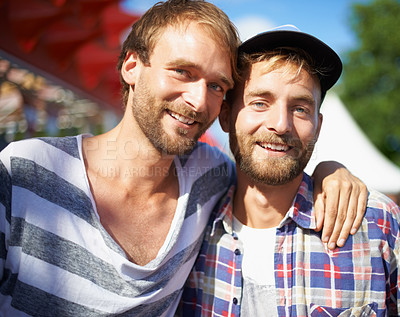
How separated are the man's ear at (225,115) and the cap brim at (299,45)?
354mm

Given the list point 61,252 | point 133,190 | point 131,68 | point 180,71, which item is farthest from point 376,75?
point 61,252

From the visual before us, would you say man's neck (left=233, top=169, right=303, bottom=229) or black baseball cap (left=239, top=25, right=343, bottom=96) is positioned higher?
black baseball cap (left=239, top=25, right=343, bottom=96)

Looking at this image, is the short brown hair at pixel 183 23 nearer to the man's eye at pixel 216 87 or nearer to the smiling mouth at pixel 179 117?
the man's eye at pixel 216 87

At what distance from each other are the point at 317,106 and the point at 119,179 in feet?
4.06

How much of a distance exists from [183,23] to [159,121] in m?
0.59

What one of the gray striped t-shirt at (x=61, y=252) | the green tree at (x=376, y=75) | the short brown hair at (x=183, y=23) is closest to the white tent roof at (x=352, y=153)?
the short brown hair at (x=183, y=23)

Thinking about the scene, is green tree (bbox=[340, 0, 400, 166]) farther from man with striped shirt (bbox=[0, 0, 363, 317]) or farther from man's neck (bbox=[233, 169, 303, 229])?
man with striped shirt (bbox=[0, 0, 363, 317])

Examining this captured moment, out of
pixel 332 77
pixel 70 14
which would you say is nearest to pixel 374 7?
pixel 70 14

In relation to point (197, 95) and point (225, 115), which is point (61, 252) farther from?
point (225, 115)

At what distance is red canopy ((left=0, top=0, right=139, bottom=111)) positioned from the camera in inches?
172

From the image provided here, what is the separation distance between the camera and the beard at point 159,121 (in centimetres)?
201

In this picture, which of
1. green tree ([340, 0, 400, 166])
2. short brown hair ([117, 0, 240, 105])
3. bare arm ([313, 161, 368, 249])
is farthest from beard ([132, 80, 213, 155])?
green tree ([340, 0, 400, 166])

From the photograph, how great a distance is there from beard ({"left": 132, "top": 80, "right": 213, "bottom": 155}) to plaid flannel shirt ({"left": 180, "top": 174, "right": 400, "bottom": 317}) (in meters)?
0.58

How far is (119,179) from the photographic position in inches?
82.0
